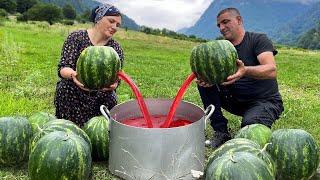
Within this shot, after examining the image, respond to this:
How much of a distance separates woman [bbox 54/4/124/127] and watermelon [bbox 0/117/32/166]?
1515mm

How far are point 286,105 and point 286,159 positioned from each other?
5862mm

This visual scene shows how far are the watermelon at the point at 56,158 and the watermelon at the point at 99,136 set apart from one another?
0.99m

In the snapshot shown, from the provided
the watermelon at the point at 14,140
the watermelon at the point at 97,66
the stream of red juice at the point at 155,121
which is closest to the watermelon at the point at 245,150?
the stream of red juice at the point at 155,121

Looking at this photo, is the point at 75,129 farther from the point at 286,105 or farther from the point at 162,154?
the point at 286,105

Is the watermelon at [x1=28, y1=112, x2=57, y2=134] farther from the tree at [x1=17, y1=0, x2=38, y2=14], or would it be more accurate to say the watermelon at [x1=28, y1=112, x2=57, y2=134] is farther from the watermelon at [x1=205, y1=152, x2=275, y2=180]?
the tree at [x1=17, y1=0, x2=38, y2=14]

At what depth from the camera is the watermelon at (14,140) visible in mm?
5379

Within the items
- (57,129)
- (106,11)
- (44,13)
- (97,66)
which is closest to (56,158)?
(57,129)

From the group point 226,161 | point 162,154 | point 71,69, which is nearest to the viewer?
point 226,161

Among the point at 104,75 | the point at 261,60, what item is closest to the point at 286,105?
the point at 261,60

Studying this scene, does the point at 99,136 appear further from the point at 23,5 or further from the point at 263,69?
the point at 23,5

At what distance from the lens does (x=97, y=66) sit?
5.29 metres

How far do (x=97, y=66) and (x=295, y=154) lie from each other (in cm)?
213

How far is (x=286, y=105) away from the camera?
10.8 m

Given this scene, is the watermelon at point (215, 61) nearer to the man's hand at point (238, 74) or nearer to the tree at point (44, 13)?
the man's hand at point (238, 74)
